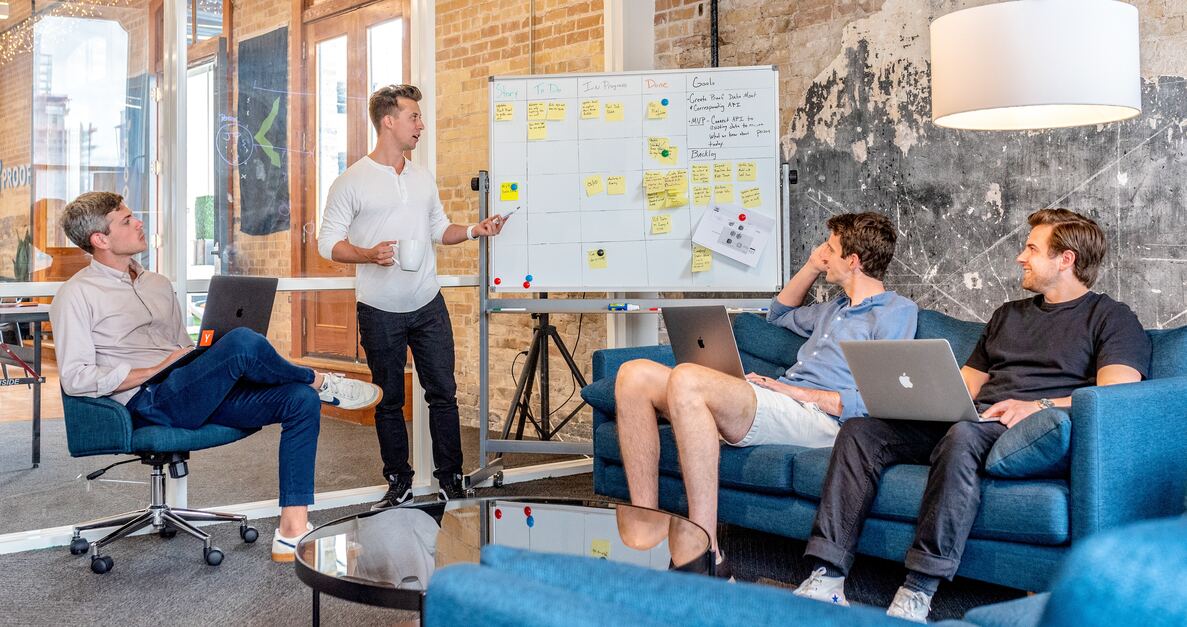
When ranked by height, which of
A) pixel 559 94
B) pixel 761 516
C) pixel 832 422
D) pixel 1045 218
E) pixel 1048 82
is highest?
pixel 559 94

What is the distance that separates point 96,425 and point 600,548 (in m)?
1.88

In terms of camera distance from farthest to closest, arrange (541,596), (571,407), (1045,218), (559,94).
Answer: (571,407), (559,94), (1045,218), (541,596)

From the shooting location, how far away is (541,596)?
2.70ft

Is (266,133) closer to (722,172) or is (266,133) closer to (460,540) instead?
(722,172)

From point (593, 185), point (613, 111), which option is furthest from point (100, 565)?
point (613, 111)

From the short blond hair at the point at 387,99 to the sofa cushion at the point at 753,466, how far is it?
69.2 inches

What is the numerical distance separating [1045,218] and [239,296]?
2.62 metres

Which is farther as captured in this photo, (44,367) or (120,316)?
(44,367)

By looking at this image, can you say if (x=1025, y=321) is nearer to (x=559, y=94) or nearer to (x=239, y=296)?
(x=559, y=94)

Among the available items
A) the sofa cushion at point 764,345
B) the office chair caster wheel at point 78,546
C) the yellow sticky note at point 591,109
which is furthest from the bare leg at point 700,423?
the office chair caster wheel at point 78,546

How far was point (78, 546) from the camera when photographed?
353 cm

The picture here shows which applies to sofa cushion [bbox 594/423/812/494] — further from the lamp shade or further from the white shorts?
the lamp shade

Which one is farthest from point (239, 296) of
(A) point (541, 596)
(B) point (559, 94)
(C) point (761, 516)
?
(A) point (541, 596)

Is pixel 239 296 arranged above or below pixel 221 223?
below
